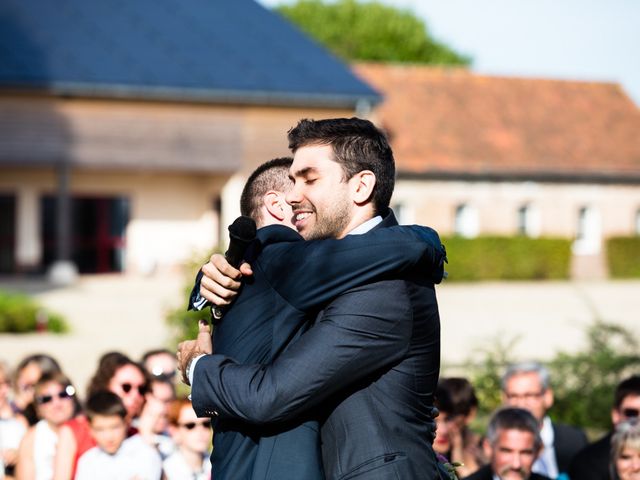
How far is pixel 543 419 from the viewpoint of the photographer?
8039mm

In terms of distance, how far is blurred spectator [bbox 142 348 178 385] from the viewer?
27.0 feet

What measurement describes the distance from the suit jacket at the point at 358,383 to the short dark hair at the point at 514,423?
118 inches

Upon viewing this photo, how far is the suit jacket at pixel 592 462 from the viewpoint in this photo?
7.10 meters

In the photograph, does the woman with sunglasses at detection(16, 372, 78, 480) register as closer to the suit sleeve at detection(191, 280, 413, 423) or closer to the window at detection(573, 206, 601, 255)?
the suit sleeve at detection(191, 280, 413, 423)

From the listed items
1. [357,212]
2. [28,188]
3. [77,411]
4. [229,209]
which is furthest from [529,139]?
[357,212]

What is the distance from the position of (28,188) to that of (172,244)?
499cm

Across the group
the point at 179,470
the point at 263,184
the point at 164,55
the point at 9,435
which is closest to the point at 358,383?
the point at 263,184

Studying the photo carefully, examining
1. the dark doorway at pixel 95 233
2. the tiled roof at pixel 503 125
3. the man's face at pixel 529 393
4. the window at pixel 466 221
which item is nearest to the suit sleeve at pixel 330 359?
the man's face at pixel 529 393

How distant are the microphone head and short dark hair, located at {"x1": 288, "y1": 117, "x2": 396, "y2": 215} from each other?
0.92 feet

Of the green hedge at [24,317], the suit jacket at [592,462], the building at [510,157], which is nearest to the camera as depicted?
the suit jacket at [592,462]

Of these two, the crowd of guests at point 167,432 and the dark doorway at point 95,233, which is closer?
the crowd of guests at point 167,432

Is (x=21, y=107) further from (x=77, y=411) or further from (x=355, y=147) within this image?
(x=355, y=147)

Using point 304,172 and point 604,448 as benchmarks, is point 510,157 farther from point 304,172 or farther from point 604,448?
point 304,172

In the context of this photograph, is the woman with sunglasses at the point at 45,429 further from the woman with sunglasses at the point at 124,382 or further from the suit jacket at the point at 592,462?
the suit jacket at the point at 592,462
